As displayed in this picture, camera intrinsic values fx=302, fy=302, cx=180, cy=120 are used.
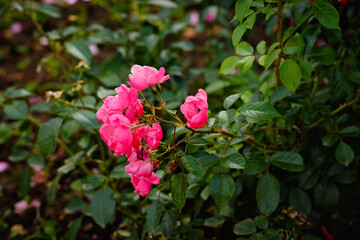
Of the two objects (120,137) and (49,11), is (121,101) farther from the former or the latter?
(49,11)

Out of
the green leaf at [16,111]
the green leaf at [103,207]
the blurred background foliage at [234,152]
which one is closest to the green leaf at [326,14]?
the blurred background foliage at [234,152]

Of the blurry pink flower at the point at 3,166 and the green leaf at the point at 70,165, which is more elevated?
the green leaf at the point at 70,165

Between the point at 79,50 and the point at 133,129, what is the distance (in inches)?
33.9

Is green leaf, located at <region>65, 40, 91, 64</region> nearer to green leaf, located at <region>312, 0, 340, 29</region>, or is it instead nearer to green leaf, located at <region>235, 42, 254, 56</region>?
green leaf, located at <region>235, 42, 254, 56</region>

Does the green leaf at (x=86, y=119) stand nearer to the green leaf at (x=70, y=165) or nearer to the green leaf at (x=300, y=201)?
Answer: the green leaf at (x=70, y=165)

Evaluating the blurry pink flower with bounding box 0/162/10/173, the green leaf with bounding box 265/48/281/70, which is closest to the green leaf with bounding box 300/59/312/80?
the green leaf with bounding box 265/48/281/70

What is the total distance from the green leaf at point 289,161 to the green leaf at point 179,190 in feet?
1.12

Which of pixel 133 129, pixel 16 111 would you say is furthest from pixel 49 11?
pixel 133 129

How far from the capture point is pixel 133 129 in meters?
0.77

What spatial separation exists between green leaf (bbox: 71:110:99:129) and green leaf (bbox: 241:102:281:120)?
1.77 ft

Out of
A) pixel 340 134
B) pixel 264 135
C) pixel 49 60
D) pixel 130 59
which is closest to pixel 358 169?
pixel 340 134

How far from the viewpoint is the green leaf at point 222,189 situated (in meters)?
0.86

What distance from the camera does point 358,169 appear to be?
4.12ft

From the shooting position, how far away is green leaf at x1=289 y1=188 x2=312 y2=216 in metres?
1.09
